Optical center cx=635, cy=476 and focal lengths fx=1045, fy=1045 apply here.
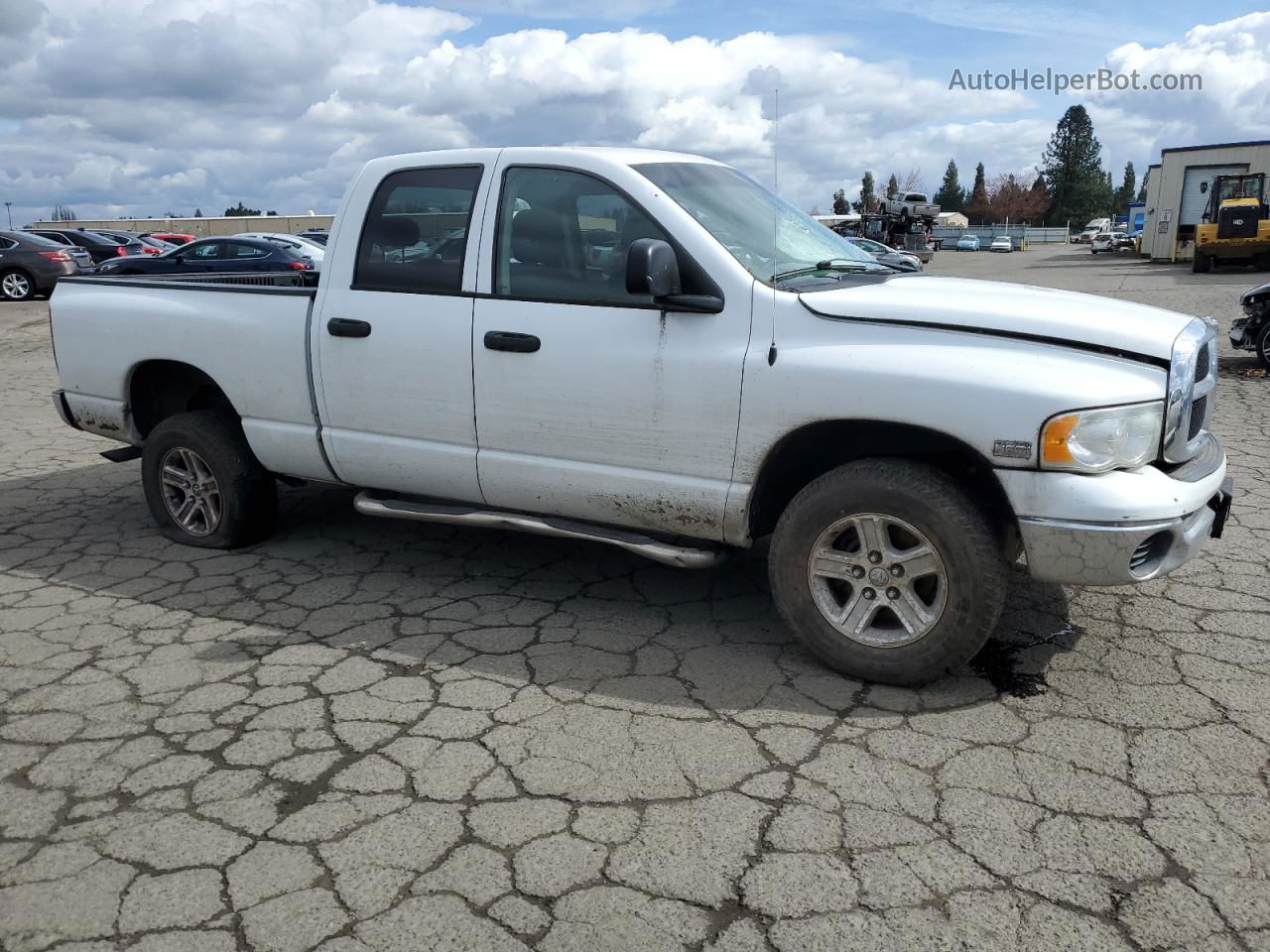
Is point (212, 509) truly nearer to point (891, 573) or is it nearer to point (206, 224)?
point (891, 573)

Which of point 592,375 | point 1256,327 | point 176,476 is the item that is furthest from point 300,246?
point 592,375

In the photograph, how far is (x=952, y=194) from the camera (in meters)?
128

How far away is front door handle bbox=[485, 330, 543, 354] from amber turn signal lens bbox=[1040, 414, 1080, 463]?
190 centimetres

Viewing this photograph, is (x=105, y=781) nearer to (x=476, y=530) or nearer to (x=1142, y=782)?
(x=476, y=530)

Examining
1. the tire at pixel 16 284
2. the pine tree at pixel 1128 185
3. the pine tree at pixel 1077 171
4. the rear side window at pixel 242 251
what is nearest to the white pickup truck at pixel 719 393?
the rear side window at pixel 242 251

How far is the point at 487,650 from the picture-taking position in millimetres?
4125

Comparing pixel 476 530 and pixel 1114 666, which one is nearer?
pixel 1114 666

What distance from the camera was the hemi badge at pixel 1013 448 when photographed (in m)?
3.30

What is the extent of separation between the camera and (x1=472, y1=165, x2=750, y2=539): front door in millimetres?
3836

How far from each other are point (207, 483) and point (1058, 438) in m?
4.11

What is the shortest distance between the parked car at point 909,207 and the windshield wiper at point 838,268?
3107 centimetres

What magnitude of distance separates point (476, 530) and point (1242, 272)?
29.6 metres

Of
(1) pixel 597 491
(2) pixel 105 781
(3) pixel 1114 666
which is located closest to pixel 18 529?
(2) pixel 105 781

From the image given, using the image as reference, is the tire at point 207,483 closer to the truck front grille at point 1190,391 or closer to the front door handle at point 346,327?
the front door handle at point 346,327
